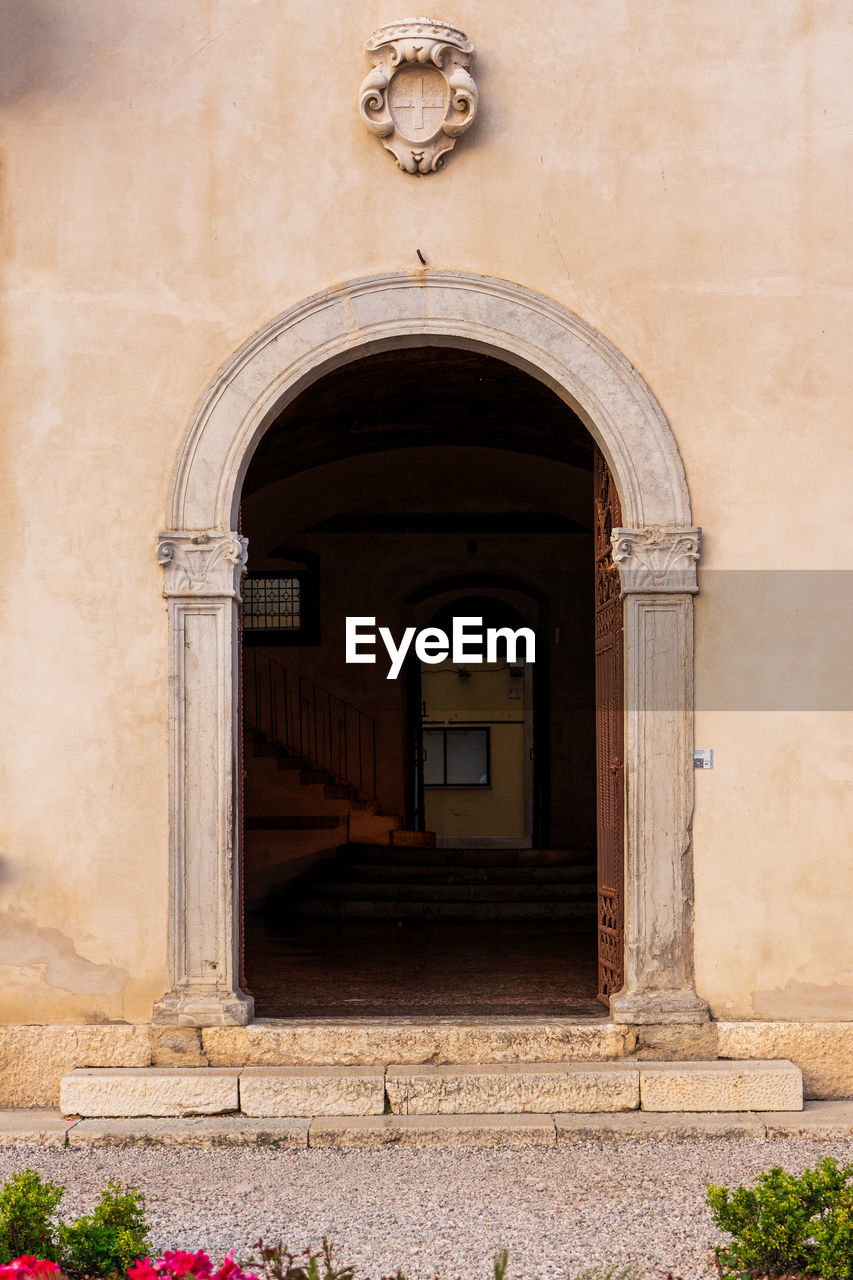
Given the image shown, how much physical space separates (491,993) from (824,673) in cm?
245

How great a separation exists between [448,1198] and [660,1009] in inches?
60.2

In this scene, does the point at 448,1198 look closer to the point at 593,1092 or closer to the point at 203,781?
the point at 593,1092

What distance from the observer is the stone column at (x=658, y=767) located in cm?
594

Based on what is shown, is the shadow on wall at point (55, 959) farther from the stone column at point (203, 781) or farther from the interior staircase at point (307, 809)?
the interior staircase at point (307, 809)

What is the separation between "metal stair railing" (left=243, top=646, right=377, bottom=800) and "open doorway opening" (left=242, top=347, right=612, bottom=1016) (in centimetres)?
2

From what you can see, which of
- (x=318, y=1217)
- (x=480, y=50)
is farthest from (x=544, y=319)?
(x=318, y=1217)

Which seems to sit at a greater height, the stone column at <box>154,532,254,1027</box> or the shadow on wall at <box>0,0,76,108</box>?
the shadow on wall at <box>0,0,76,108</box>

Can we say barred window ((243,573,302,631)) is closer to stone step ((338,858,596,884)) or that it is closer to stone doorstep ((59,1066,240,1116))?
stone step ((338,858,596,884))

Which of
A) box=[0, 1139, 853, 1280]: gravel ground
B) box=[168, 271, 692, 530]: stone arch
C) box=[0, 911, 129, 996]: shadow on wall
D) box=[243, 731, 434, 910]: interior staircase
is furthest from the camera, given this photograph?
→ box=[243, 731, 434, 910]: interior staircase

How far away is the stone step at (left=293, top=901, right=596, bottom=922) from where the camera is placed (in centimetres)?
1049

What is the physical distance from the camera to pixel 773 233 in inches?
242

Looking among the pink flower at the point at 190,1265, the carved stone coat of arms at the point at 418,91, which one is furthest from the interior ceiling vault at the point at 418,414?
the pink flower at the point at 190,1265

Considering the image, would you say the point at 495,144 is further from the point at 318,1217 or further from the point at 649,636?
the point at 318,1217

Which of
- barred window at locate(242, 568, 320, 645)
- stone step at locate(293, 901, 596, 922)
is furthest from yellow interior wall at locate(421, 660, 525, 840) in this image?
stone step at locate(293, 901, 596, 922)
